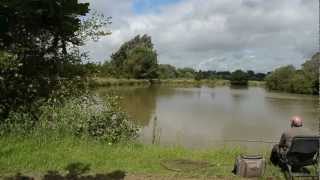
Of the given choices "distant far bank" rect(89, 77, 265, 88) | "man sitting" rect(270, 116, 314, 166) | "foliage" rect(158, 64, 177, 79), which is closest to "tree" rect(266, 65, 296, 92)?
"distant far bank" rect(89, 77, 265, 88)

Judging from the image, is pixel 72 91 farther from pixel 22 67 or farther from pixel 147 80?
pixel 147 80

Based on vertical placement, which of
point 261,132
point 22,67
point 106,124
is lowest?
point 261,132

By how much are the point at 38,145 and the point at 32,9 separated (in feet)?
8.10

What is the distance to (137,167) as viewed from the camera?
7.97 m

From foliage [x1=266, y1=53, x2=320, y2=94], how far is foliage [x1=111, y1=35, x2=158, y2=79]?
21.2 metres

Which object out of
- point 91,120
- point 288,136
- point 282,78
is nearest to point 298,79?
point 282,78

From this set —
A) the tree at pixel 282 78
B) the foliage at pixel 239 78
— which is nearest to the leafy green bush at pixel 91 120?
the tree at pixel 282 78

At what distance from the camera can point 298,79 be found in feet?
236

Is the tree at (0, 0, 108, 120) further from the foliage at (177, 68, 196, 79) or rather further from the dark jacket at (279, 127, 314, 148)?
the foliage at (177, 68, 196, 79)

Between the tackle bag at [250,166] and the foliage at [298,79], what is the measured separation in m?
46.9

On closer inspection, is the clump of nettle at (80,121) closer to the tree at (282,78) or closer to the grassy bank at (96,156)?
the grassy bank at (96,156)

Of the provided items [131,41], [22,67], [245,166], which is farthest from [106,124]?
[131,41]

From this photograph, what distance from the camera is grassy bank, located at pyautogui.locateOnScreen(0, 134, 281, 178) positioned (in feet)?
25.5

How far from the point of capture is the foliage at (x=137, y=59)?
77500 millimetres
